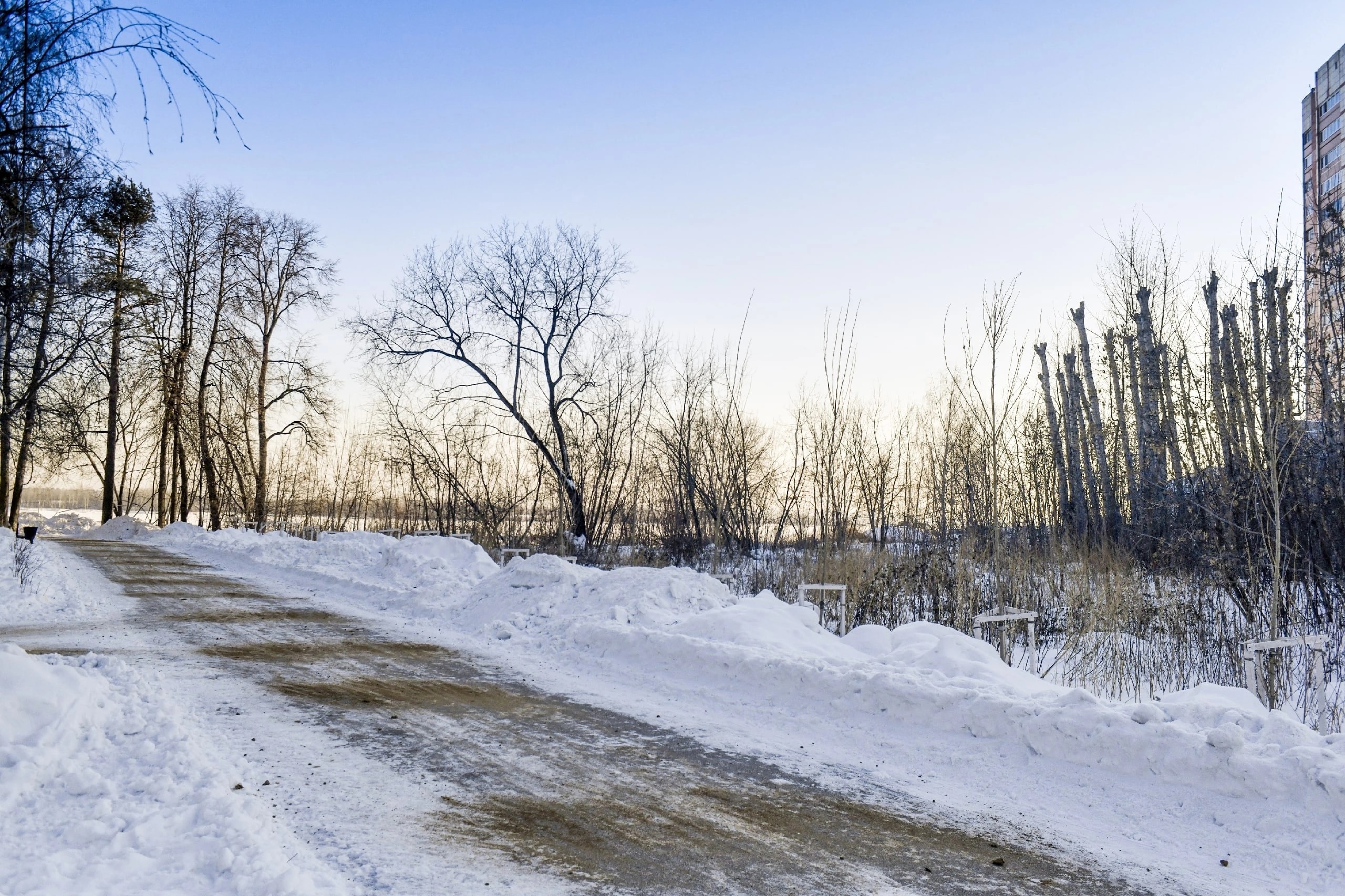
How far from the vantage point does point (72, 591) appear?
Answer: 553 inches

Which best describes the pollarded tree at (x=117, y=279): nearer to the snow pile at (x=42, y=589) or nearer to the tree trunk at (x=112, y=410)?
the tree trunk at (x=112, y=410)

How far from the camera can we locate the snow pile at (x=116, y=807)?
3.32 metres

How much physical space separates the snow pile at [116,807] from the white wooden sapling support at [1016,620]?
7849 millimetres

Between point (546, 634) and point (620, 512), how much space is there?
1658 centimetres

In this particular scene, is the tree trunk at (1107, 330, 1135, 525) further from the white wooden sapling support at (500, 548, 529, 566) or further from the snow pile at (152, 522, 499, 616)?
the snow pile at (152, 522, 499, 616)

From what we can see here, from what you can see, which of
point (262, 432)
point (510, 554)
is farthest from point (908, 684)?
point (262, 432)

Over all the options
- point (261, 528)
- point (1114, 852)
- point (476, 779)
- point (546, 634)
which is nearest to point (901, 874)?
point (1114, 852)

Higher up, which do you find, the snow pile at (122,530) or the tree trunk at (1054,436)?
the tree trunk at (1054,436)

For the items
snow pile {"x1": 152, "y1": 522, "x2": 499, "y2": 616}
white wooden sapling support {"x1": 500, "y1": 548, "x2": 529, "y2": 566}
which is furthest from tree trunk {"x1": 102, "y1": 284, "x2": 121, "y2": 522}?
white wooden sapling support {"x1": 500, "y1": 548, "x2": 529, "y2": 566}

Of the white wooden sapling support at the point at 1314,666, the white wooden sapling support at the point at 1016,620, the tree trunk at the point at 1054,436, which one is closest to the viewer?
the white wooden sapling support at the point at 1314,666

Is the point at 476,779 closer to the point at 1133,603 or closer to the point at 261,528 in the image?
the point at 1133,603

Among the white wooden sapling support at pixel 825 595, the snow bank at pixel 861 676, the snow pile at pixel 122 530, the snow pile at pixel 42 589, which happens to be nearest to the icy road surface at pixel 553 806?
the snow bank at pixel 861 676

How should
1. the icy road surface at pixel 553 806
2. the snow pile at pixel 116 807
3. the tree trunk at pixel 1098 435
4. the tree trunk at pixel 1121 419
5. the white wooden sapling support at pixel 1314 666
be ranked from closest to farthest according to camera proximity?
the snow pile at pixel 116 807 < the icy road surface at pixel 553 806 < the white wooden sapling support at pixel 1314 666 < the tree trunk at pixel 1121 419 < the tree trunk at pixel 1098 435

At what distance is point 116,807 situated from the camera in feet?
13.3
